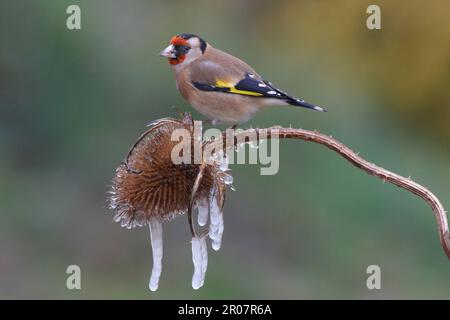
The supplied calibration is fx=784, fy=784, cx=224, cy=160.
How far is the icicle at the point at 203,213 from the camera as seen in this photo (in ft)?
13.4

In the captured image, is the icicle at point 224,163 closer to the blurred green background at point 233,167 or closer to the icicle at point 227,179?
the icicle at point 227,179

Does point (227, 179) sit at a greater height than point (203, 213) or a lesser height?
greater

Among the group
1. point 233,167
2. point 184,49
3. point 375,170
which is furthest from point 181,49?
point 233,167

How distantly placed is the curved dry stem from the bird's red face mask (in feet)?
4.23

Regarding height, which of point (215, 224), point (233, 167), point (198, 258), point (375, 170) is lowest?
point (198, 258)

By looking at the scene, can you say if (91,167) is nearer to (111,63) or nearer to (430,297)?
(111,63)

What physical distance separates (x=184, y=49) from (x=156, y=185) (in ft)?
3.70

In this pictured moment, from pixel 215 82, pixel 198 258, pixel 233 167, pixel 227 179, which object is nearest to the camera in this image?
pixel 198 258

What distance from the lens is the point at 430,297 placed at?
8.16 meters

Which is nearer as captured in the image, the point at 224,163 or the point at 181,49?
the point at 224,163

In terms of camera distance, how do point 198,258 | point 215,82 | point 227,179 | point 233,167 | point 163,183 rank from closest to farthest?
point 198,258, point 227,179, point 163,183, point 215,82, point 233,167

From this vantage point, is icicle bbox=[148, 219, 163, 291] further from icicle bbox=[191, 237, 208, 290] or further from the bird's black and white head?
the bird's black and white head

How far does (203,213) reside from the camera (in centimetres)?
409

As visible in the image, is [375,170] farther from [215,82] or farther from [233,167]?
[233,167]
